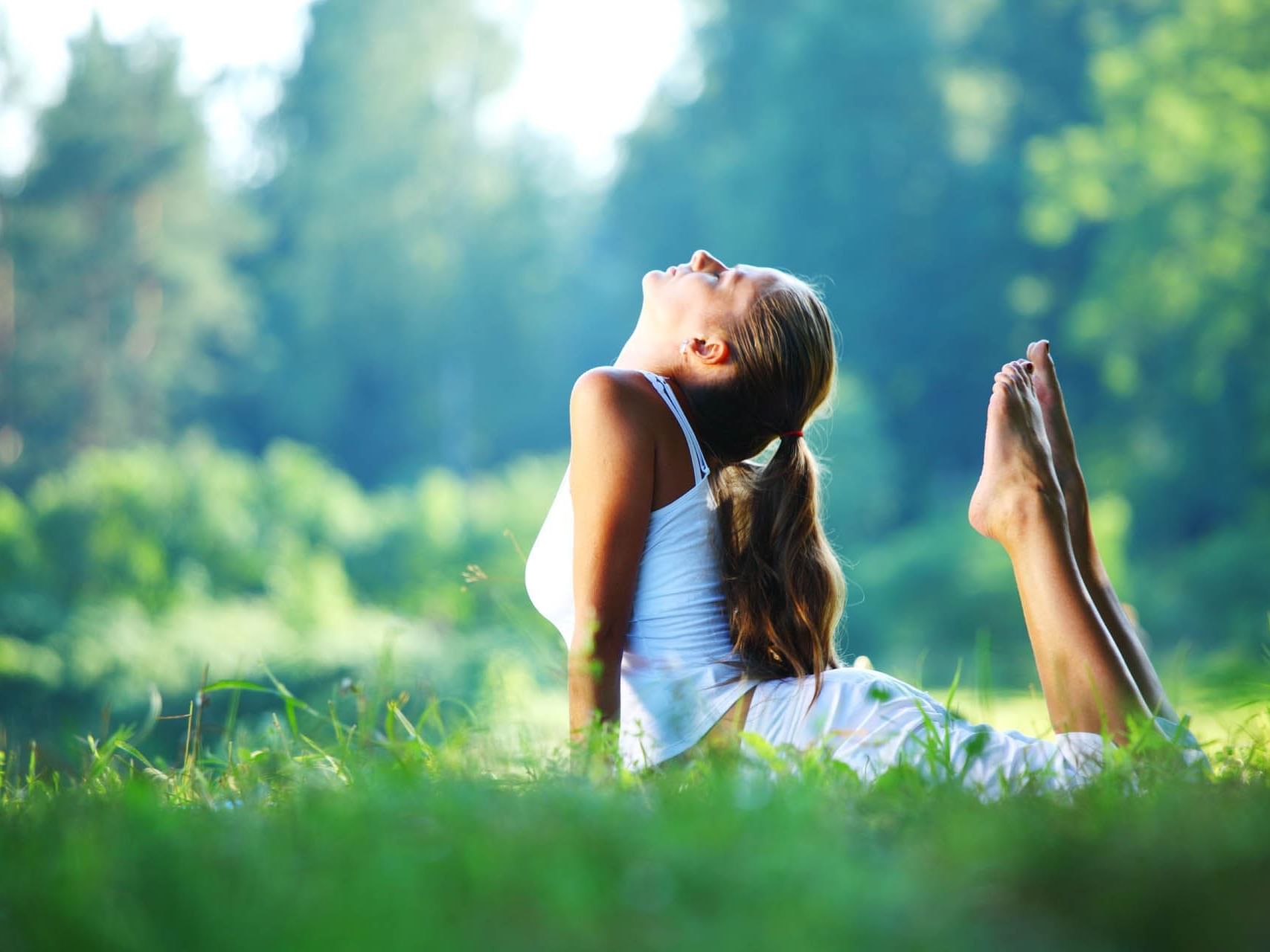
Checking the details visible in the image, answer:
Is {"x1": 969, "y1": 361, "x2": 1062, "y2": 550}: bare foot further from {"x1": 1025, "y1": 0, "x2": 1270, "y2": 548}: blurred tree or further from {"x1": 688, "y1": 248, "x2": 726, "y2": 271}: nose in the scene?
{"x1": 1025, "y1": 0, "x2": 1270, "y2": 548}: blurred tree

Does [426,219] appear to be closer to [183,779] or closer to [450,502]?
[450,502]

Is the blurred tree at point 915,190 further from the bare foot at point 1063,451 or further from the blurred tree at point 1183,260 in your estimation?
the bare foot at point 1063,451

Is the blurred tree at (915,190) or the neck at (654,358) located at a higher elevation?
the blurred tree at (915,190)

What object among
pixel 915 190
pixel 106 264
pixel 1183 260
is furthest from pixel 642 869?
pixel 106 264

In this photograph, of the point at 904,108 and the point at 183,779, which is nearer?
the point at 183,779

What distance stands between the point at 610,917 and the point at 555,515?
1.77m

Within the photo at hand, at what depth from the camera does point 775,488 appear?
274cm

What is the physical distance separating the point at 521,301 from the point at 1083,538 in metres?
30.2

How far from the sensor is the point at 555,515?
2674 mm

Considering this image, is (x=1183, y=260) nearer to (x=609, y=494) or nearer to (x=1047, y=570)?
(x=1047, y=570)

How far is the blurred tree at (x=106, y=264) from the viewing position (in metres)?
26.7

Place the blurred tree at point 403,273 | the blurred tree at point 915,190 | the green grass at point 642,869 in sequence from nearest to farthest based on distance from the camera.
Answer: the green grass at point 642,869
the blurred tree at point 915,190
the blurred tree at point 403,273

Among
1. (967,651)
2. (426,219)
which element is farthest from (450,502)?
(426,219)

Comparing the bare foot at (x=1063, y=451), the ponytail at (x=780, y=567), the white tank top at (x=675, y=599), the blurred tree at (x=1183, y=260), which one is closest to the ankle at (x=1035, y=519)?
the bare foot at (x=1063, y=451)
